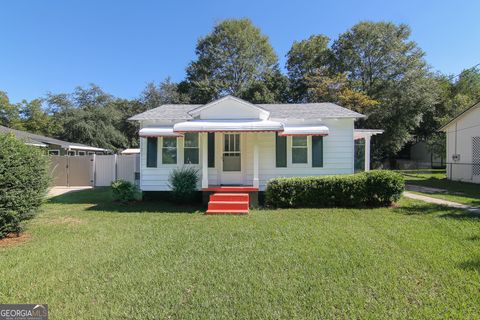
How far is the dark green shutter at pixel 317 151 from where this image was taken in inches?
456

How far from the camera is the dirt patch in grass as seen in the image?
6.28 m

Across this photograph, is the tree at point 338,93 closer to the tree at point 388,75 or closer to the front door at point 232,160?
the tree at point 388,75

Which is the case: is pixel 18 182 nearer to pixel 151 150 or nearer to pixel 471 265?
pixel 151 150

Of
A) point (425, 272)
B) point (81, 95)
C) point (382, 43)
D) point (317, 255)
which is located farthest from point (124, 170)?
point (382, 43)

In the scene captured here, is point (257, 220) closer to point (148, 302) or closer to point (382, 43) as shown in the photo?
point (148, 302)

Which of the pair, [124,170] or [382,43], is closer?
[124,170]

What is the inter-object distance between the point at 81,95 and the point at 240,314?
42471 millimetres

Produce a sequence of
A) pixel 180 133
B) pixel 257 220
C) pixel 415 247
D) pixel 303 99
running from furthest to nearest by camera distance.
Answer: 1. pixel 303 99
2. pixel 180 133
3. pixel 257 220
4. pixel 415 247

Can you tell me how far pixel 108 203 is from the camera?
1141cm

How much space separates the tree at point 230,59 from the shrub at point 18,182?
2906 cm

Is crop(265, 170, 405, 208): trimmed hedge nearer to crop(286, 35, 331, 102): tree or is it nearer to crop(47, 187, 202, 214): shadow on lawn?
crop(47, 187, 202, 214): shadow on lawn

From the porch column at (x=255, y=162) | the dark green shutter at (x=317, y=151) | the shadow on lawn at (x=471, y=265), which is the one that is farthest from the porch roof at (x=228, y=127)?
the shadow on lawn at (x=471, y=265)

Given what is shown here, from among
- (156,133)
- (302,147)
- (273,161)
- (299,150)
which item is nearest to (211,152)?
(156,133)

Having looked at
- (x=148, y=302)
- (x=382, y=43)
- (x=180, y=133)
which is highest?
(x=382, y=43)
